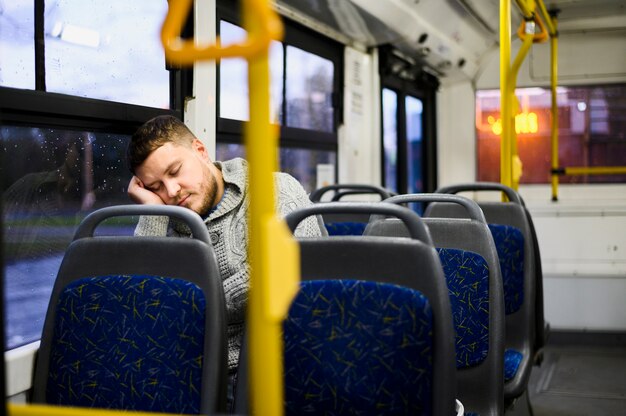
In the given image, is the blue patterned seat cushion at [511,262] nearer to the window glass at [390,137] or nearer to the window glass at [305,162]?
the window glass at [305,162]

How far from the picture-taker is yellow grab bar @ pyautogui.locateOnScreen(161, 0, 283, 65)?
72cm

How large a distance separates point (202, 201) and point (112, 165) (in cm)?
50

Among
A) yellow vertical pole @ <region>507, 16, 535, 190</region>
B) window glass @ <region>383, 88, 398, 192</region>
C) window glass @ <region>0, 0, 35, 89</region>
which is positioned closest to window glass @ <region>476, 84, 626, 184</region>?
window glass @ <region>383, 88, 398, 192</region>

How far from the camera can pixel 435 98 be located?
23.7 feet

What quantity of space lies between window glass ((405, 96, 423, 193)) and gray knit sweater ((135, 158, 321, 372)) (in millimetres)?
4261

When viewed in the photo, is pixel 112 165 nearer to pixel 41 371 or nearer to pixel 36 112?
pixel 36 112

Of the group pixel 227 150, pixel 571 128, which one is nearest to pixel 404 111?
pixel 571 128

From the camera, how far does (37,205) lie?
2150 mm

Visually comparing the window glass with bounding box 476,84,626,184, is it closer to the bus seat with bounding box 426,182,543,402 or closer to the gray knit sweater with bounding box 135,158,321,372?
the bus seat with bounding box 426,182,543,402

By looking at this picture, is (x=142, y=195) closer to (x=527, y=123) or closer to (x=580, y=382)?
(x=580, y=382)

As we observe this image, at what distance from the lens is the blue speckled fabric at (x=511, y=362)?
2711 millimetres

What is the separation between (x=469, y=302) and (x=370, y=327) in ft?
Result: 2.91

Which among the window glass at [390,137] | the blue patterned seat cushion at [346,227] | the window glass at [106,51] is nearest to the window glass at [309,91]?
the blue patterned seat cushion at [346,227]

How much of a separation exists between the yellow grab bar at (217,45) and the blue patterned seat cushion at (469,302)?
1.67 meters
